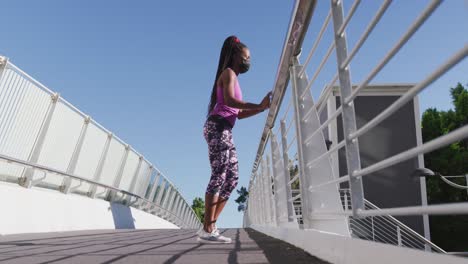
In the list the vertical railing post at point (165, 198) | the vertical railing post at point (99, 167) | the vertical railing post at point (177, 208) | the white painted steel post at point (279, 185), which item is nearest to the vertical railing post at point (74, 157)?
the vertical railing post at point (99, 167)

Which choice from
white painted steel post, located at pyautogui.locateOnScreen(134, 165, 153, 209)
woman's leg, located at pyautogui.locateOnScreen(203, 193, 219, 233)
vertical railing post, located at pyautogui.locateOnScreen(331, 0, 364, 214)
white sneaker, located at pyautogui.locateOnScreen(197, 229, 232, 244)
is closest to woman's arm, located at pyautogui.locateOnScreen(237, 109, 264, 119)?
woman's leg, located at pyautogui.locateOnScreen(203, 193, 219, 233)

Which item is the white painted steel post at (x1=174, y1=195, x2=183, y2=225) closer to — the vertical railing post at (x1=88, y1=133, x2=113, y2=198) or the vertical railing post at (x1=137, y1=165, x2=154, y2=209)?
the vertical railing post at (x1=137, y1=165, x2=154, y2=209)

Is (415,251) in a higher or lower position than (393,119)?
lower

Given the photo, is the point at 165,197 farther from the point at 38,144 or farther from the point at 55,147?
the point at 38,144

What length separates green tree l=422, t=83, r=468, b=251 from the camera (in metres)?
24.6

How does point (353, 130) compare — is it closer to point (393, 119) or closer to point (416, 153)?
point (416, 153)

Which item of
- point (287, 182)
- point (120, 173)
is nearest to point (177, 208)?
point (120, 173)

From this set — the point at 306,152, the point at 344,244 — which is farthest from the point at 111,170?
the point at 344,244

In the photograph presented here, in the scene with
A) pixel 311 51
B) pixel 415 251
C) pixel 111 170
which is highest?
pixel 111 170

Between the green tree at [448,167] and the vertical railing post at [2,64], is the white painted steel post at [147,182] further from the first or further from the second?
the green tree at [448,167]

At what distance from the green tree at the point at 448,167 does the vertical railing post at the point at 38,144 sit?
1731 centimetres

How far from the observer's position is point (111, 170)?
10617 mm

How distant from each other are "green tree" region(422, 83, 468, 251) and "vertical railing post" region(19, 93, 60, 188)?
1731 cm

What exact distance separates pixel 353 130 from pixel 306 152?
3.89 ft
